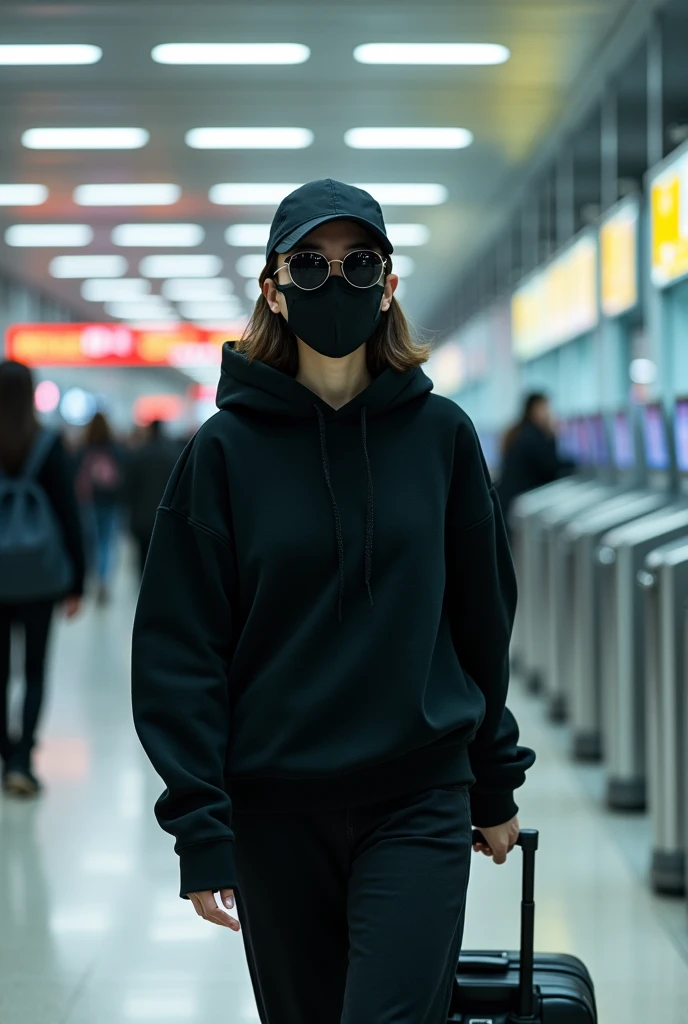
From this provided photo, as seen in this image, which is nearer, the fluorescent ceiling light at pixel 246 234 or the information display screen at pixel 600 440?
the information display screen at pixel 600 440

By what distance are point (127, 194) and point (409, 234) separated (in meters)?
3.30

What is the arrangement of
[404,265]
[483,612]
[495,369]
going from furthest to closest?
[404,265] < [495,369] < [483,612]

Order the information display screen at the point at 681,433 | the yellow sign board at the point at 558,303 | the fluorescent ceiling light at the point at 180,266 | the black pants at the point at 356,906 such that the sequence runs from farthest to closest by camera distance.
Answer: the fluorescent ceiling light at the point at 180,266 < the yellow sign board at the point at 558,303 < the information display screen at the point at 681,433 < the black pants at the point at 356,906

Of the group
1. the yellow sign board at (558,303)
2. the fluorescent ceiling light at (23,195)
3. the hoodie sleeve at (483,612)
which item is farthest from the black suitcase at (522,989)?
the fluorescent ceiling light at (23,195)

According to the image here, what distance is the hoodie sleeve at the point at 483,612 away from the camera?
6.32 feet

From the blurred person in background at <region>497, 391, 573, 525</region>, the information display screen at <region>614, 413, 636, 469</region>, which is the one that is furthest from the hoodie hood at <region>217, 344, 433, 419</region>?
the blurred person in background at <region>497, 391, 573, 525</region>

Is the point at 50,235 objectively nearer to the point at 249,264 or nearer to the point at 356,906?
the point at 249,264

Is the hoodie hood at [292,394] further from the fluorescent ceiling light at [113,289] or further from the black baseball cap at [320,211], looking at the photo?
the fluorescent ceiling light at [113,289]

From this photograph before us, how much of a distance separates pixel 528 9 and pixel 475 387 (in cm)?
960

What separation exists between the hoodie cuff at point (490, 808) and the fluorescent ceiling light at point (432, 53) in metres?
5.16

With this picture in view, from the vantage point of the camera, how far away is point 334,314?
72.9 inches

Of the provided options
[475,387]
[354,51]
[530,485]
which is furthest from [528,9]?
[475,387]

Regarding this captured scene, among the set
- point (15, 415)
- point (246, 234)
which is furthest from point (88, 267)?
point (15, 415)

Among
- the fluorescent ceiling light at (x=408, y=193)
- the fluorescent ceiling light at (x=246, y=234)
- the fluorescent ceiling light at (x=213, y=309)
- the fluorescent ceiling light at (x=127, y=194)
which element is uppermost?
the fluorescent ceiling light at (x=213, y=309)
